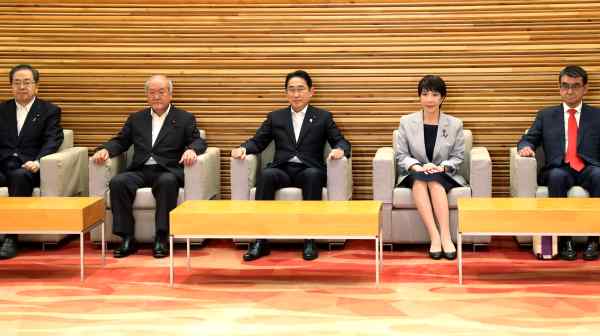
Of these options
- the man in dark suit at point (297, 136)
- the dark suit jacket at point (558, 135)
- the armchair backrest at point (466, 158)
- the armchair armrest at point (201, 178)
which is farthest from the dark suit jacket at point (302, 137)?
the dark suit jacket at point (558, 135)

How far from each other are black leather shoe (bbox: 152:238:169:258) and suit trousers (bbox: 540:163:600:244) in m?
2.92

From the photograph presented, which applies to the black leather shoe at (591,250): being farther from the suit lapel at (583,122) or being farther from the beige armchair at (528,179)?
the suit lapel at (583,122)

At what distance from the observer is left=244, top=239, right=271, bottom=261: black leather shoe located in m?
6.90

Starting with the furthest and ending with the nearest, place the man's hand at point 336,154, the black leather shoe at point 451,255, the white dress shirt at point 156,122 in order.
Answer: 1. the white dress shirt at point 156,122
2. the man's hand at point 336,154
3. the black leather shoe at point 451,255

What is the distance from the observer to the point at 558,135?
723 centimetres

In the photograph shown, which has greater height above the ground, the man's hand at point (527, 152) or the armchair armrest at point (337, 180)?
the man's hand at point (527, 152)

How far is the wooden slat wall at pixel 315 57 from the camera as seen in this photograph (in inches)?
307

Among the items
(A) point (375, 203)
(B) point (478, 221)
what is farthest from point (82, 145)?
(B) point (478, 221)

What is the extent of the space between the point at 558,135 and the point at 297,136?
2.06 m

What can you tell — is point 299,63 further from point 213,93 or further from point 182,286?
point 182,286

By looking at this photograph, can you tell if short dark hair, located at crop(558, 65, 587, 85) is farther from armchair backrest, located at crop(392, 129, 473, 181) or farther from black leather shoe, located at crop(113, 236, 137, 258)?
black leather shoe, located at crop(113, 236, 137, 258)

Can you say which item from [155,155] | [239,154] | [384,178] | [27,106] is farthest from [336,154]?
[27,106]

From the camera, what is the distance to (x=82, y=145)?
8266 millimetres

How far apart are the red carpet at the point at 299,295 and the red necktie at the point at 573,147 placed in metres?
0.81
